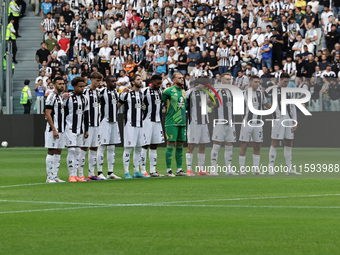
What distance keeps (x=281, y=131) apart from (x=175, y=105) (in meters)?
2.51

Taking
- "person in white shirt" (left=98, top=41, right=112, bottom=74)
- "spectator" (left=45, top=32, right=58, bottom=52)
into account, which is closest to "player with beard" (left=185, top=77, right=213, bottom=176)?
"person in white shirt" (left=98, top=41, right=112, bottom=74)

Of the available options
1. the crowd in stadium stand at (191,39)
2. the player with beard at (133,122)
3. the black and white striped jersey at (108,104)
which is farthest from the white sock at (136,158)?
the crowd in stadium stand at (191,39)

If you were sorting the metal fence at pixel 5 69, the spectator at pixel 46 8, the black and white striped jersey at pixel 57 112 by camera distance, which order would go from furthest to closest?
the spectator at pixel 46 8
the metal fence at pixel 5 69
the black and white striped jersey at pixel 57 112

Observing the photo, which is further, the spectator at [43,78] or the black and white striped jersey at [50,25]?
the black and white striped jersey at [50,25]

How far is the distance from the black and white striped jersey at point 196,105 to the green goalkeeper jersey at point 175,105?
249mm

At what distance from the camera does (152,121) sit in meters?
18.3

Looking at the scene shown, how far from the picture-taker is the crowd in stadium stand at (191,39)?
102ft

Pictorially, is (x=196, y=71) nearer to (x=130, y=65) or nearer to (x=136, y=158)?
(x=130, y=65)

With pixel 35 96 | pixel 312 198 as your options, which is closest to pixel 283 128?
pixel 312 198

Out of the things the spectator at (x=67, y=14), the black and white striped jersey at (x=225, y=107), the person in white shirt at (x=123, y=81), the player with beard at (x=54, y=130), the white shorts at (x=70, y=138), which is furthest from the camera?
the spectator at (x=67, y=14)

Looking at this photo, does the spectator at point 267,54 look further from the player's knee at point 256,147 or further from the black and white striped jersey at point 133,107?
the black and white striped jersey at point 133,107

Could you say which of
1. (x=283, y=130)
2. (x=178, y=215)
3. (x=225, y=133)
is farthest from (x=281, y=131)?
(x=178, y=215)

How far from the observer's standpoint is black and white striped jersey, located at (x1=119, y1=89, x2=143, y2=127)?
1803 centimetres

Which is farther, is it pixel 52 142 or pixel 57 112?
pixel 57 112
